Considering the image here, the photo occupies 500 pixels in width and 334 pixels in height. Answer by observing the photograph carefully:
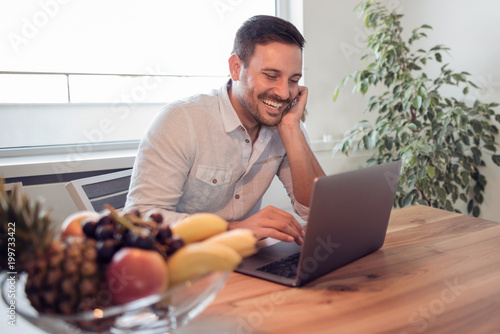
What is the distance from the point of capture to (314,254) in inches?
35.5

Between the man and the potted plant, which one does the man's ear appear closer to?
the man

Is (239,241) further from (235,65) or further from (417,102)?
(417,102)

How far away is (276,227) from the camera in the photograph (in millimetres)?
1126

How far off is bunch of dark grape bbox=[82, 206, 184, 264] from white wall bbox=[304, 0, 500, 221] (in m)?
2.38

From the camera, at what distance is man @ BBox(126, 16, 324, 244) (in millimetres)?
1486

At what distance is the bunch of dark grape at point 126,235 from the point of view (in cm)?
55

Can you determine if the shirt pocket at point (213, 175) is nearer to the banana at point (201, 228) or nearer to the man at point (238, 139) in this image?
the man at point (238, 139)

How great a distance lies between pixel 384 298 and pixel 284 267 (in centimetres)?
23

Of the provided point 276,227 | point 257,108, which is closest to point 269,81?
point 257,108

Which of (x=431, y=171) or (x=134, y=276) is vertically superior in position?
(x=134, y=276)

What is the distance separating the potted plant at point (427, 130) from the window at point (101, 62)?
0.93 metres

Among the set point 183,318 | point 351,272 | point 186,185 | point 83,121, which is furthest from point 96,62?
point 183,318

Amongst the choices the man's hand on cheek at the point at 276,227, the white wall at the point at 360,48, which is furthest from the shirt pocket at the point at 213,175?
the white wall at the point at 360,48

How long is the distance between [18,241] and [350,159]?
2.65m
